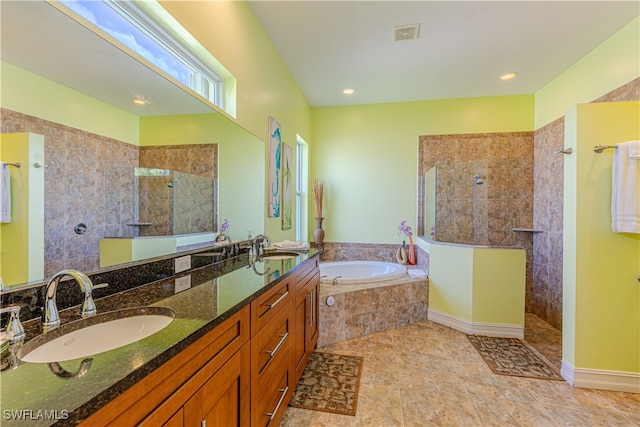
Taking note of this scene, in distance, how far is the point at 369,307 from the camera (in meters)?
2.73

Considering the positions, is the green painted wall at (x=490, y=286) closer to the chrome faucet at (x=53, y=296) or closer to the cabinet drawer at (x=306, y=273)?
the cabinet drawer at (x=306, y=273)

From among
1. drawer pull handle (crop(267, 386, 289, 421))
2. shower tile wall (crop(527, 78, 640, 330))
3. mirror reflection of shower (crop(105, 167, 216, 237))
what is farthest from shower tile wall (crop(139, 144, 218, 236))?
shower tile wall (crop(527, 78, 640, 330))

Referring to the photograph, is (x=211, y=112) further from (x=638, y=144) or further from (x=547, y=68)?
(x=547, y=68)

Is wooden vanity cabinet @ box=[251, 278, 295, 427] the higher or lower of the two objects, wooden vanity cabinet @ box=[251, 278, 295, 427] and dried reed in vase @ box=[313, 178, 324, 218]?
the lower

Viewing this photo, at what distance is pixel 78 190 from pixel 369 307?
2430 mm

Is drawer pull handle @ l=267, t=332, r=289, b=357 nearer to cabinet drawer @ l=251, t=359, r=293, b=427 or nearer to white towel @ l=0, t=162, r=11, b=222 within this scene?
cabinet drawer @ l=251, t=359, r=293, b=427

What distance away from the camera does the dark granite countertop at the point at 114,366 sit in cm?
45

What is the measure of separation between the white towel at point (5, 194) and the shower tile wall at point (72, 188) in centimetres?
10

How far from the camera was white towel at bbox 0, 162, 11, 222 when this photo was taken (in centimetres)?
76

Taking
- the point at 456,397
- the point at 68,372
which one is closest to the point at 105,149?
the point at 68,372

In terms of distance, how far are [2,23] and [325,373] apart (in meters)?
2.35

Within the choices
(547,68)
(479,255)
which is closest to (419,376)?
(479,255)

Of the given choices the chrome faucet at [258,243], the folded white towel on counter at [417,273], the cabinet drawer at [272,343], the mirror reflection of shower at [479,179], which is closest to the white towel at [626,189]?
the mirror reflection of shower at [479,179]

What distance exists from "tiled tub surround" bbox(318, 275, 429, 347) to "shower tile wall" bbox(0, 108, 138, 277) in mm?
1870
